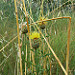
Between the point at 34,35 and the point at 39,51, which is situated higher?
the point at 34,35

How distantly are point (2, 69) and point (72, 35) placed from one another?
32.5 inches

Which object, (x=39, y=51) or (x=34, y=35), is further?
(x=39, y=51)

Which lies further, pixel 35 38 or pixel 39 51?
pixel 39 51

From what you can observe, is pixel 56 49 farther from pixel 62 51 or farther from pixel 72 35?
pixel 72 35

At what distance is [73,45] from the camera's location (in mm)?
1226

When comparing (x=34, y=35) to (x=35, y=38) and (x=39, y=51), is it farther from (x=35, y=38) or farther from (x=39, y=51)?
(x=39, y=51)

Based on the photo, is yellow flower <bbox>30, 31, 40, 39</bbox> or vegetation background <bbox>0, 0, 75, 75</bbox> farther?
vegetation background <bbox>0, 0, 75, 75</bbox>

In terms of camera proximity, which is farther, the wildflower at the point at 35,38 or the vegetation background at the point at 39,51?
the vegetation background at the point at 39,51

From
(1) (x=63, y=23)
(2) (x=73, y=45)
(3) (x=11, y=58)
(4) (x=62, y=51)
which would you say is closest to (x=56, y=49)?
(4) (x=62, y=51)

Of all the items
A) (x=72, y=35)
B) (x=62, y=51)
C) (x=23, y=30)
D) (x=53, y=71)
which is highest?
(x=23, y=30)

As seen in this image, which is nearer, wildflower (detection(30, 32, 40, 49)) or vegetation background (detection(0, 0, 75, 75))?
wildflower (detection(30, 32, 40, 49))

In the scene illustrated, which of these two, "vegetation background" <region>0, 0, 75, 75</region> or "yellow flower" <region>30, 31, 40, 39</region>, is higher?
"yellow flower" <region>30, 31, 40, 39</region>

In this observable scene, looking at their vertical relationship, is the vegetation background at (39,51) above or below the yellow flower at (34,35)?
below

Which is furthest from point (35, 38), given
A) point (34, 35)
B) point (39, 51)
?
point (39, 51)
